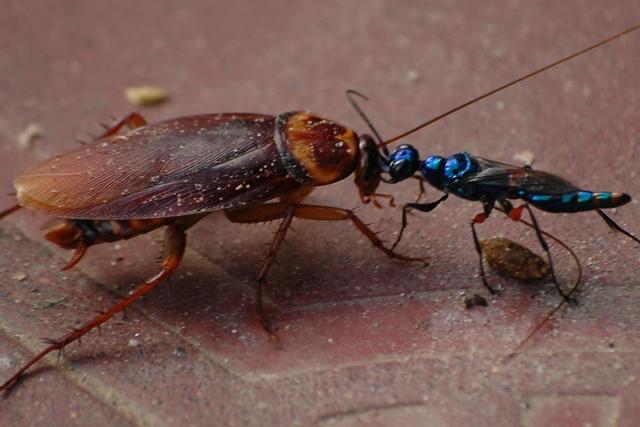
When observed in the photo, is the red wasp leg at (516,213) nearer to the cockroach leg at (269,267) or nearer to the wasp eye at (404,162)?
the wasp eye at (404,162)

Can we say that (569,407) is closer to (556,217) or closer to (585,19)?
(556,217)

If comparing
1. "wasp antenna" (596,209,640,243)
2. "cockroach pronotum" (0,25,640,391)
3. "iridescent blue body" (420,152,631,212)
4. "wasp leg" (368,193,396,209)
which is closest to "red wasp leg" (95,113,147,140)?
"cockroach pronotum" (0,25,640,391)

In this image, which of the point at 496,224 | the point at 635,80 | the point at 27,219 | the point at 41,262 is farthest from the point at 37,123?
the point at 635,80

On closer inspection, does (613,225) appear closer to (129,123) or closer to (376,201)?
(376,201)

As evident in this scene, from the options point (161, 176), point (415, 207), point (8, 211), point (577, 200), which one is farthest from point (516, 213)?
point (8, 211)

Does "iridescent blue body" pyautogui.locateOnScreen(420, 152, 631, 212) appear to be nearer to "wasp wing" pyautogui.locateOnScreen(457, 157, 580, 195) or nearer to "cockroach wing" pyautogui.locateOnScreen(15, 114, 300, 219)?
"wasp wing" pyautogui.locateOnScreen(457, 157, 580, 195)

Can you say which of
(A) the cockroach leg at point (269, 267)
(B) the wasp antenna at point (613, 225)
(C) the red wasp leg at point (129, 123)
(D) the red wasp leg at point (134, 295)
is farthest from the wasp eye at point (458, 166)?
(C) the red wasp leg at point (129, 123)
